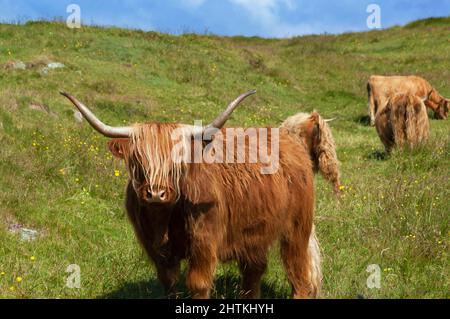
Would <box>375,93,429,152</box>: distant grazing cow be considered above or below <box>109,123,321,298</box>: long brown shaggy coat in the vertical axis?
above

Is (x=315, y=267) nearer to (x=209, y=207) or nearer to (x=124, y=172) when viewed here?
(x=209, y=207)

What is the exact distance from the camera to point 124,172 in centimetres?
940

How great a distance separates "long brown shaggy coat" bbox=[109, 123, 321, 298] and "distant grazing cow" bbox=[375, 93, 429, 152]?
776cm

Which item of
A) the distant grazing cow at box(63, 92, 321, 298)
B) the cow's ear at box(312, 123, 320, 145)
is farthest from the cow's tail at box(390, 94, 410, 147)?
the distant grazing cow at box(63, 92, 321, 298)

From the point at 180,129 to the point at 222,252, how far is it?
1045mm

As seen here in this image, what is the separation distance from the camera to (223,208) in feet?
15.8

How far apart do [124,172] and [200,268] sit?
498 centimetres

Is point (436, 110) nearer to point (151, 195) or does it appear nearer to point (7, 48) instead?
point (7, 48)

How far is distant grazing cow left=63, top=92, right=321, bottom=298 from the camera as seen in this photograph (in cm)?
450

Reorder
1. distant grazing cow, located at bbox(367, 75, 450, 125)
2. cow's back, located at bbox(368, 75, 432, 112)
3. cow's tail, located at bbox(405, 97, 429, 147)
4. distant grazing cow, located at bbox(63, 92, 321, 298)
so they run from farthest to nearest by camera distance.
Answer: cow's back, located at bbox(368, 75, 432, 112) < distant grazing cow, located at bbox(367, 75, 450, 125) < cow's tail, located at bbox(405, 97, 429, 147) < distant grazing cow, located at bbox(63, 92, 321, 298)

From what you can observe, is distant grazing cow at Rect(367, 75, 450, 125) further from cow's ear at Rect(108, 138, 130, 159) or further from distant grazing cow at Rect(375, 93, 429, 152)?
cow's ear at Rect(108, 138, 130, 159)

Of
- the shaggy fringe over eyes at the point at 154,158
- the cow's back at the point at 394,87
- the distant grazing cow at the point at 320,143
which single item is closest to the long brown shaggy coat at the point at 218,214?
the shaggy fringe over eyes at the point at 154,158

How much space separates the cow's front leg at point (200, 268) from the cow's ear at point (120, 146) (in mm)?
872

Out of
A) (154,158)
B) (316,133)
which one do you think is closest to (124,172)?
(316,133)
